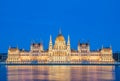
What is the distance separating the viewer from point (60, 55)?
15338cm

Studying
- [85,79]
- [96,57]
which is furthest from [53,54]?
[85,79]

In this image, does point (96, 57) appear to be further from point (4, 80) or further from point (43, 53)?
point (4, 80)

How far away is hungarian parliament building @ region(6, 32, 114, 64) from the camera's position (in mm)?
153125

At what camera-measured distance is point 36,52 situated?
158 m

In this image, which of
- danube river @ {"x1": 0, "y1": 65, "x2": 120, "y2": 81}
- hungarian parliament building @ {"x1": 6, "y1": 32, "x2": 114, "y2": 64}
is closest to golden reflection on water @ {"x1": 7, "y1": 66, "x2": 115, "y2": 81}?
danube river @ {"x1": 0, "y1": 65, "x2": 120, "y2": 81}

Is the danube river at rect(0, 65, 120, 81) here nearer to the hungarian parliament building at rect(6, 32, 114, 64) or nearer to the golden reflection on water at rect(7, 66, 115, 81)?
the golden reflection on water at rect(7, 66, 115, 81)

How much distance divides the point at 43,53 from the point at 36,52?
92.4 inches

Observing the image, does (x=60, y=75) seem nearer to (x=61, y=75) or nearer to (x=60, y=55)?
(x=61, y=75)

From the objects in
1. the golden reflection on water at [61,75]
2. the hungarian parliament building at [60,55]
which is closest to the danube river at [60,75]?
the golden reflection on water at [61,75]

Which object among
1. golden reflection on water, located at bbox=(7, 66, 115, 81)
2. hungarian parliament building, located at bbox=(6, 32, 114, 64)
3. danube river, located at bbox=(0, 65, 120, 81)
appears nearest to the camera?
golden reflection on water, located at bbox=(7, 66, 115, 81)

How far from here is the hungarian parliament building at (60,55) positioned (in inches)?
6029

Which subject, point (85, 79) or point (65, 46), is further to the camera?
point (65, 46)

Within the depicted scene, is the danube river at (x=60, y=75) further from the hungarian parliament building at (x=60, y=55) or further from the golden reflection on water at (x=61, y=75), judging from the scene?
the hungarian parliament building at (x=60, y=55)

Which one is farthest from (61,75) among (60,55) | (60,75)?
(60,55)
